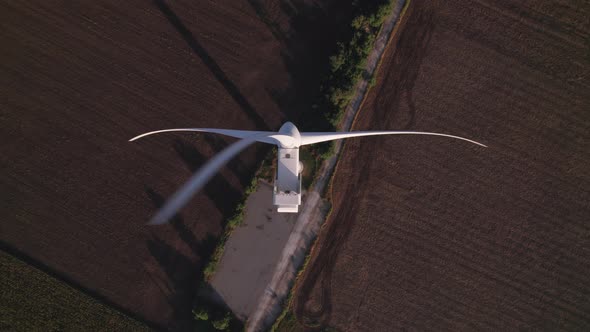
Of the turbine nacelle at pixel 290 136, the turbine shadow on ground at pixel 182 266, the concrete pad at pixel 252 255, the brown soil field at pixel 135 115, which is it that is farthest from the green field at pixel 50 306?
the turbine nacelle at pixel 290 136

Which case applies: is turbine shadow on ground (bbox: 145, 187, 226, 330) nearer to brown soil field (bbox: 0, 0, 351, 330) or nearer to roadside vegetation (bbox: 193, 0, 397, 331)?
brown soil field (bbox: 0, 0, 351, 330)

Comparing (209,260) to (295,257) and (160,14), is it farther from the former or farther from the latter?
(160,14)

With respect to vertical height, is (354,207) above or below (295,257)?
above

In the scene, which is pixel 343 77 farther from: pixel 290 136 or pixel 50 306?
pixel 50 306

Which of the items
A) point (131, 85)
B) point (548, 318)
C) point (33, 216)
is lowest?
point (548, 318)

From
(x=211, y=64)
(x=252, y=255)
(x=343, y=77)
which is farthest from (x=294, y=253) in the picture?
(x=211, y=64)

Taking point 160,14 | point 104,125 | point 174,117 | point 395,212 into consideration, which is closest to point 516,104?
point 395,212
